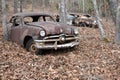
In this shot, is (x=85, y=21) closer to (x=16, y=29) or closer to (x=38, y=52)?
(x=16, y=29)

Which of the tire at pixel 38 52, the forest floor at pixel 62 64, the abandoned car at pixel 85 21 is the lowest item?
the forest floor at pixel 62 64

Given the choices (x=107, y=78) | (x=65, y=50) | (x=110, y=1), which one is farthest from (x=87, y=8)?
(x=107, y=78)

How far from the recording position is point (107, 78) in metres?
6.68

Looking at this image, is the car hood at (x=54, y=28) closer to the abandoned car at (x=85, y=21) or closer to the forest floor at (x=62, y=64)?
the forest floor at (x=62, y=64)

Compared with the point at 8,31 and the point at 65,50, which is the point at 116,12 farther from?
the point at 8,31

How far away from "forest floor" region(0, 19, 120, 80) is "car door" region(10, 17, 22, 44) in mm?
379

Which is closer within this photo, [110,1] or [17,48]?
[17,48]

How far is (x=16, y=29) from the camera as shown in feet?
34.7

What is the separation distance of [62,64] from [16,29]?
3.48 metres

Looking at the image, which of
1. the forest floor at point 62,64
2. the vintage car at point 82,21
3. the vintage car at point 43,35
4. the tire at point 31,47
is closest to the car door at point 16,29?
the vintage car at point 43,35

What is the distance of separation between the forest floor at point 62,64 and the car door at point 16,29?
379 millimetres

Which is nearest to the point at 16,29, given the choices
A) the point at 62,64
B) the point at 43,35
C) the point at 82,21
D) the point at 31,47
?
the point at 31,47

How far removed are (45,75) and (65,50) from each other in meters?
3.31

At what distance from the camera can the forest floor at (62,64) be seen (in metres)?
6.74
